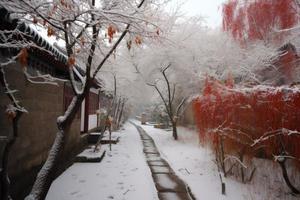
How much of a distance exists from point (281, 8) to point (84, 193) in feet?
36.6

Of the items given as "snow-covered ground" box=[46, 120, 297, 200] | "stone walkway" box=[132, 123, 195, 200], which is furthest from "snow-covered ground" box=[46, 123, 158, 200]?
"stone walkway" box=[132, 123, 195, 200]

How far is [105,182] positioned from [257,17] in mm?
11118

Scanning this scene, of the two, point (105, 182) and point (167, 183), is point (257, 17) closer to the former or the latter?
point (167, 183)

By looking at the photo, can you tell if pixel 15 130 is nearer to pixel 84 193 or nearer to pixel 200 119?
pixel 84 193

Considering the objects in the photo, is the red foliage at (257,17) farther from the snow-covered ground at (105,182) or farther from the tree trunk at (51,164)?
the tree trunk at (51,164)

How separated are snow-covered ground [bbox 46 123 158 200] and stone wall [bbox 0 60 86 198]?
3.21 ft

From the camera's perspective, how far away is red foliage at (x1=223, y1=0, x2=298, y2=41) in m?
10.4

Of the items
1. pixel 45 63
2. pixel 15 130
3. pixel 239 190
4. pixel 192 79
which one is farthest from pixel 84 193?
pixel 192 79

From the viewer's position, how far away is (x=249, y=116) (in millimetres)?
6203

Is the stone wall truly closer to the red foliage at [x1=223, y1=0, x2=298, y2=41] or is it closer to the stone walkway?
the stone walkway

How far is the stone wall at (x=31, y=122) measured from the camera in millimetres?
4016

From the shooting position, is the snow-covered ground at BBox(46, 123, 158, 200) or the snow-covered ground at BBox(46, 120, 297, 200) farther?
the snow-covered ground at BBox(46, 120, 297, 200)

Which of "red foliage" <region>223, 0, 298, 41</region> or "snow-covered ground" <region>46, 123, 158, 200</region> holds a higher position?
"red foliage" <region>223, 0, 298, 41</region>

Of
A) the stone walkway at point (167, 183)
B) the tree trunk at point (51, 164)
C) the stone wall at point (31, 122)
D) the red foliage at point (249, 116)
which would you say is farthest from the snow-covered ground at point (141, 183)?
the tree trunk at point (51, 164)
